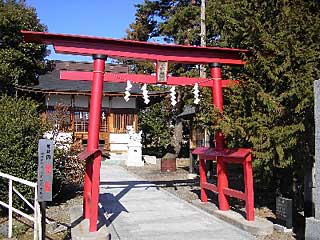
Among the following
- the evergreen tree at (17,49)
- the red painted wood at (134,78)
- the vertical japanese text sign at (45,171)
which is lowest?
the vertical japanese text sign at (45,171)

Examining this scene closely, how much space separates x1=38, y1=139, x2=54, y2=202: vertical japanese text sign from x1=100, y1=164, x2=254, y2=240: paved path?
2.15 m

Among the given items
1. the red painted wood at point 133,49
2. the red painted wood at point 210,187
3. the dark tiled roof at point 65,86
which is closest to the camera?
the red painted wood at point 133,49

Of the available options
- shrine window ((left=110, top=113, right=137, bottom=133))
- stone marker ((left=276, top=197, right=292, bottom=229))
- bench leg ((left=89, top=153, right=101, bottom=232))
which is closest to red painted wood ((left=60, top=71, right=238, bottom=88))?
bench leg ((left=89, top=153, right=101, bottom=232))

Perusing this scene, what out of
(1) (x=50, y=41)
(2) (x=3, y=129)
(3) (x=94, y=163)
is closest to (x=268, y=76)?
(3) (x=94, y=163)

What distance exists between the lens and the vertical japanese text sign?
219 inches

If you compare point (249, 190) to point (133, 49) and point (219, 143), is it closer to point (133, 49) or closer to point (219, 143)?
point (219, 143)

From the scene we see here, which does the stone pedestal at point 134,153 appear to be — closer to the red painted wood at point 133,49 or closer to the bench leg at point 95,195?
the red painted wood at point 133,49

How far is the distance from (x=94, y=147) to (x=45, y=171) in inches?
80.8

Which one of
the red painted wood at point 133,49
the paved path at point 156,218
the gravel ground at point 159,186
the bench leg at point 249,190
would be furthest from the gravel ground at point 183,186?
the red painted wood at point 133,49

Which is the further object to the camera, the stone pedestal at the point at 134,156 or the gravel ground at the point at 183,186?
the stone pedestal at the point at 134,156

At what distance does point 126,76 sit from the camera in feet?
28.5

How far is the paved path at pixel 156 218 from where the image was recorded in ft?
24.0

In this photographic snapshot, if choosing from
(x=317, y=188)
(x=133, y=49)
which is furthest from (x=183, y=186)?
(x=317, y=188)

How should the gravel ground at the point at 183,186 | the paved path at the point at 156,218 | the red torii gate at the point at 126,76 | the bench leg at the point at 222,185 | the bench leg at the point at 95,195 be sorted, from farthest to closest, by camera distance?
1. the bench leg at the point at 222,185
2. the red torii gate at the point at 126,76
3. the gravel ground at the point at 183,186
4. the paved path at the point at 156,218
5. the bench leg at the point at 95,195
